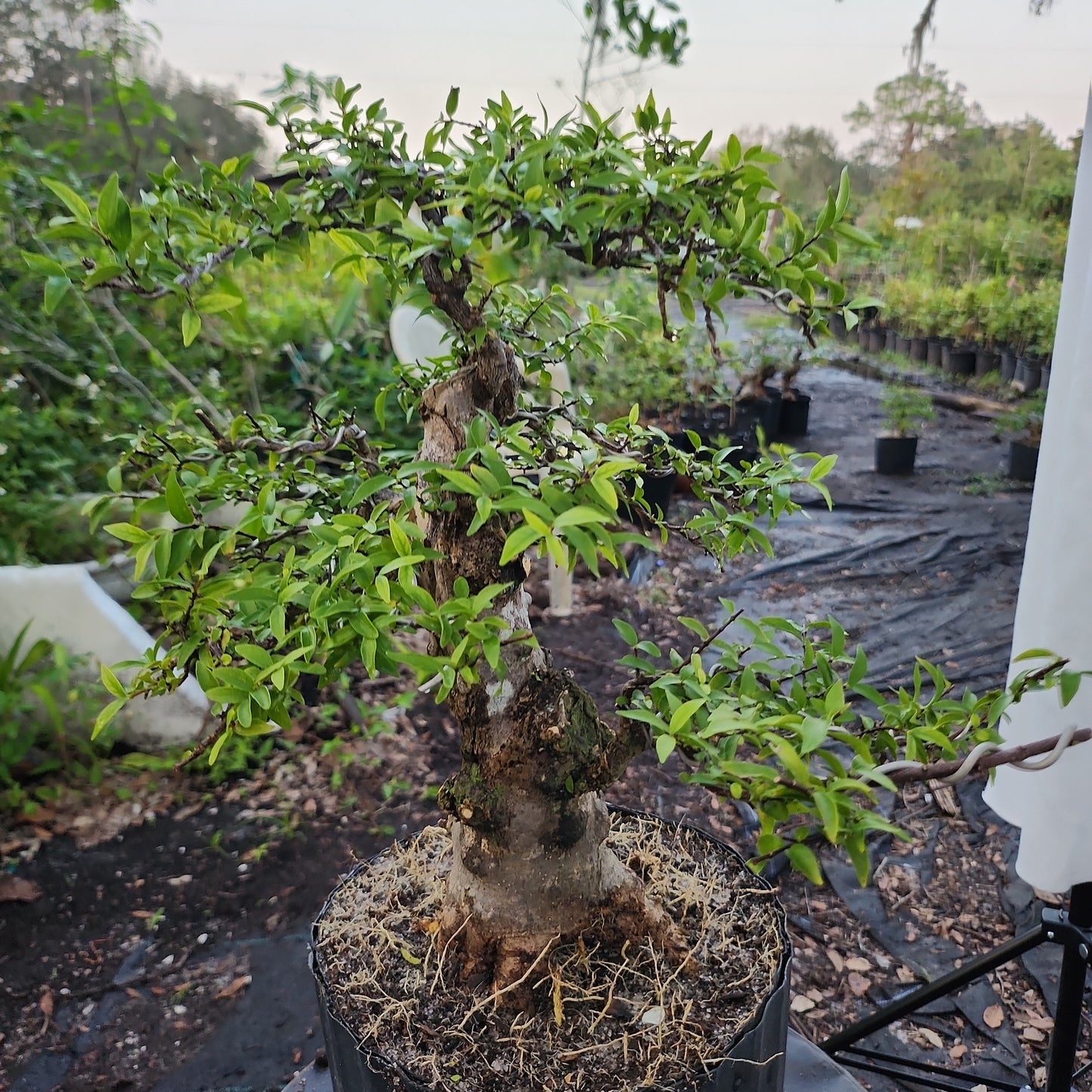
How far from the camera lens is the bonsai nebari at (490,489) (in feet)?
1.86

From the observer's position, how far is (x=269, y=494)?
0.70 m

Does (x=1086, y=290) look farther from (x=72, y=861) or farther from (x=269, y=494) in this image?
(x=72, y=861)

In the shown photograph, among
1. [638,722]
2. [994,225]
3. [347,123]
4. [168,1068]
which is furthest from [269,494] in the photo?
[994,225]

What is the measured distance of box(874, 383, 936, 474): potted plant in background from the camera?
3.31 m

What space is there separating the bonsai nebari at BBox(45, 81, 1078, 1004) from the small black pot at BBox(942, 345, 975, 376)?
270 cm

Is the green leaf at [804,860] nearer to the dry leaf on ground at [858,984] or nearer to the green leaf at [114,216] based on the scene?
the green leaf at [114,216]

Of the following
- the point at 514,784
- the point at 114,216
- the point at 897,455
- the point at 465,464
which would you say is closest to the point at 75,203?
the point at 114,216

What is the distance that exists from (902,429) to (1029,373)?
0.60m

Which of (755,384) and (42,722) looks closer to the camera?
(42,722)

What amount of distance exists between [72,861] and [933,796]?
2064 mm

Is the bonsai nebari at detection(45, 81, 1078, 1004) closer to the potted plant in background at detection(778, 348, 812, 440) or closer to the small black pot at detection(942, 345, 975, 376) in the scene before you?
the small black pot at detection(942, 345, 975, 376)

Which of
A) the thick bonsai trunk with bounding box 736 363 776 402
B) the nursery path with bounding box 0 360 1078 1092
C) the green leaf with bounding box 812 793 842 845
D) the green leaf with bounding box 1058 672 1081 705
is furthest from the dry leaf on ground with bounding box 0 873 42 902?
the thick bonsai trunk with bounding box 736 363 776 402

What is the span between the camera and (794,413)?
13.9 ft

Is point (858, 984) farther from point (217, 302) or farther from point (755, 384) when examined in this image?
point (755, 384)
